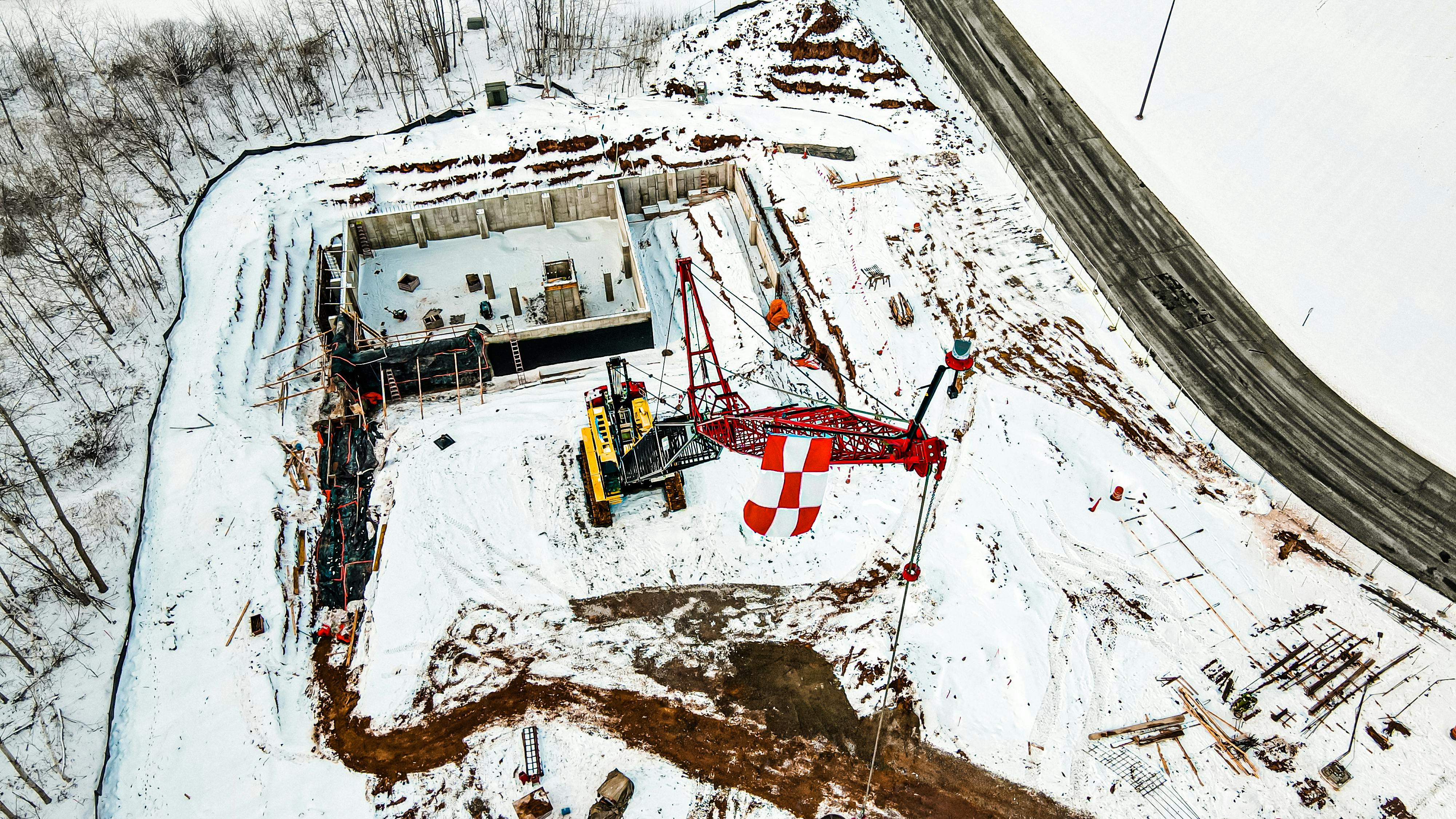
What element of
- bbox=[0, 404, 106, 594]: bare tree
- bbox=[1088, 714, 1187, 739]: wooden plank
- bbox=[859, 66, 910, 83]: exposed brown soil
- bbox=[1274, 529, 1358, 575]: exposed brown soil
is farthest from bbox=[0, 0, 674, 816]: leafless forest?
bbox=[1274, 529, 1358, 575]: exposed brown soil

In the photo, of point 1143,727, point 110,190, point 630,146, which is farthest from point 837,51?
point 1143,727

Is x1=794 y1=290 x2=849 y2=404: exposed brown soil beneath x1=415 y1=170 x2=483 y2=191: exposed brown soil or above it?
beneath

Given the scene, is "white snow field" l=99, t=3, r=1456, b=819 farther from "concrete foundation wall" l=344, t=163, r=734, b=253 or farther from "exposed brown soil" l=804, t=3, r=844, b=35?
"exposed brown soil" l=804, t=3, r=844, b=35

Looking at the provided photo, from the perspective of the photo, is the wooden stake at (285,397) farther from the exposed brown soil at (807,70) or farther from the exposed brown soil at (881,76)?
the exposed brown soil at (881,76)

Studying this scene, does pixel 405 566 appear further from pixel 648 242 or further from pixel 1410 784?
pixel 1410 784

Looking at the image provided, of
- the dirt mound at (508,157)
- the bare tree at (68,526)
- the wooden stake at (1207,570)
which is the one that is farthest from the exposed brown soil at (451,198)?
the wooden stake at (1207,570)

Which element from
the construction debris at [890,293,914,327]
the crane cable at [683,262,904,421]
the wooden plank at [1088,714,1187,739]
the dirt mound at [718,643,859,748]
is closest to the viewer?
the wooden plank at [1088,714,1187,739]

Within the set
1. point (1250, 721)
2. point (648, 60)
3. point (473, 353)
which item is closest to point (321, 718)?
point (473, 353)
